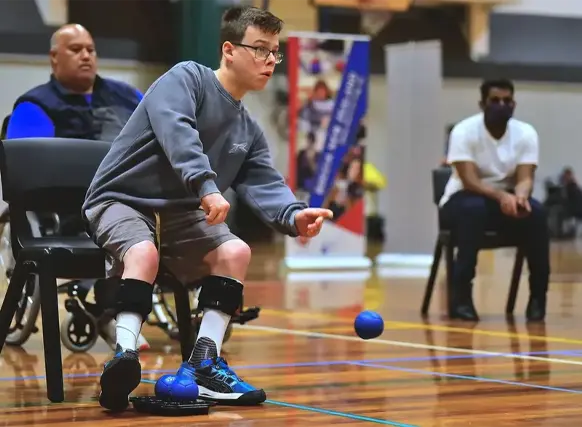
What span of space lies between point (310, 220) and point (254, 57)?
1.58 ft

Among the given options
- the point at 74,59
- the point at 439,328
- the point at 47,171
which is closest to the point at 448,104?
the point at 439,328

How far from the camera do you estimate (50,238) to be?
359 cm

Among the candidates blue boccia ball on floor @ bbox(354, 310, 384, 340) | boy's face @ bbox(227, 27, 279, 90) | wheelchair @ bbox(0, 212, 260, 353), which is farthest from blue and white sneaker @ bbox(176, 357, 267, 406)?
wheelchair @ bbox(0, 212, 260, 353)

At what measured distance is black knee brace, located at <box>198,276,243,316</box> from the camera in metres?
3.06

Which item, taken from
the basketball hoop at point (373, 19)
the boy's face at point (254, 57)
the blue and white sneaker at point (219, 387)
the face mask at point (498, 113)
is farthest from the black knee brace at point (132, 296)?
the basketball hoop at point (373, 19)

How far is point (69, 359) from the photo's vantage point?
13.6 ft

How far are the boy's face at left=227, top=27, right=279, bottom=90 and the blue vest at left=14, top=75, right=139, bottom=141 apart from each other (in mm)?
1479

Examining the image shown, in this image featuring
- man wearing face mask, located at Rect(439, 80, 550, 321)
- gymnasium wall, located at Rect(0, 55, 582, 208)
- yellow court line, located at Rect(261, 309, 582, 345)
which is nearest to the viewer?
yellow court line, located at Rect(261, 309, 582, 345)

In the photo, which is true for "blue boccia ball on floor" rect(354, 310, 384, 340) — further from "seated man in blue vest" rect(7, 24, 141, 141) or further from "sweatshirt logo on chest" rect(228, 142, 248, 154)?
"seated man in blue vest" rect(7, 24, 141, 141)

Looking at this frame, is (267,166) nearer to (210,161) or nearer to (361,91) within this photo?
(210,161)

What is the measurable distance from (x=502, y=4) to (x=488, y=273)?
20.1 ft

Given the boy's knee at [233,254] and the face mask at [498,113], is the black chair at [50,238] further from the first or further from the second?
the face mask at [498,113]

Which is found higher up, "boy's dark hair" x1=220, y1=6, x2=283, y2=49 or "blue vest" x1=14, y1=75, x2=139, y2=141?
"boy's dark hair" x1=220, y1=6, x2=283, y2=49

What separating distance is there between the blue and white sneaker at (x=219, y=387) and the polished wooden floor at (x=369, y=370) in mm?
35
